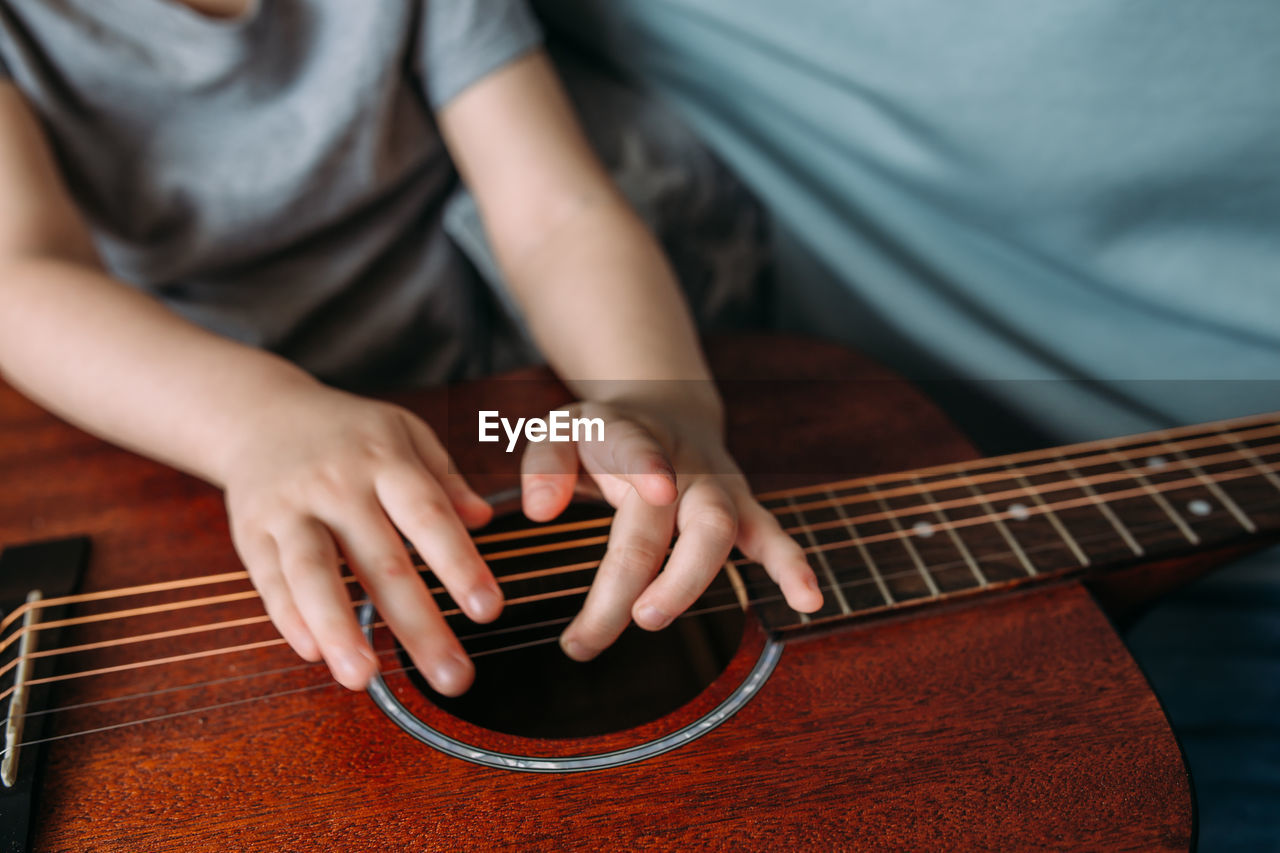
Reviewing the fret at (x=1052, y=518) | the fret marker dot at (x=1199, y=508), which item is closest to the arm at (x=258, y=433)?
the fret at (x=1052, y=518)

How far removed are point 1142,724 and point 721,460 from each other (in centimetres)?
27

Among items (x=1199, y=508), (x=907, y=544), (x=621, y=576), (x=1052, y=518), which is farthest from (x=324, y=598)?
(x=1199, y=508)

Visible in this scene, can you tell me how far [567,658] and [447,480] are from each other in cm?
15

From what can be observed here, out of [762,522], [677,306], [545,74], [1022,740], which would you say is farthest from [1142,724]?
[545,74]

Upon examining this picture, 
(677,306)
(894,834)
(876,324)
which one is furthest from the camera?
(876,324)

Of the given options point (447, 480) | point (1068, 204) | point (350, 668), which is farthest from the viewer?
point (1068, 204)

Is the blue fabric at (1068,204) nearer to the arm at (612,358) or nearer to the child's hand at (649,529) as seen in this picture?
the arm at (612,358)

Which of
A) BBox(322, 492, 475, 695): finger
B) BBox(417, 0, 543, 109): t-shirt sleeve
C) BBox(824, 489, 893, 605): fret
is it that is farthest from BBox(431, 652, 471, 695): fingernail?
BBox(417, 0, 543, 109): t-shirt sleeve

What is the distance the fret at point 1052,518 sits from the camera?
0.52 metres

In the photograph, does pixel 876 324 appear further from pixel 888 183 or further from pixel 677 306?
pixel 677 306

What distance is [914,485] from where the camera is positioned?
58cm

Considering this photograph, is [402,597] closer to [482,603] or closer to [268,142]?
[482,603]

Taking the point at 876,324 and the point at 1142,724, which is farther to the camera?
the point at 876,324

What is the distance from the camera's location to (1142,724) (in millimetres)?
439
